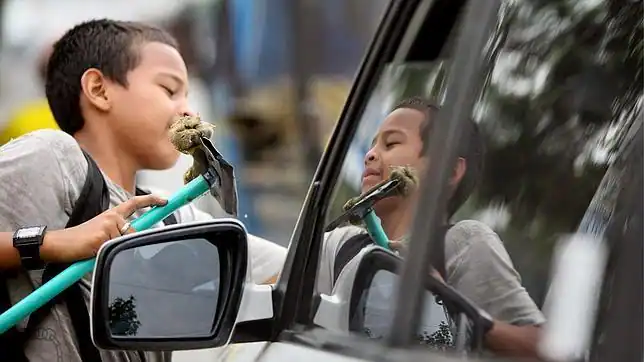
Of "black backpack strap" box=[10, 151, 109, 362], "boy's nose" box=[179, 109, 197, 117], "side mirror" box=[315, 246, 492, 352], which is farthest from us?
"boy's nose" box=[179, 109, 197, 117]

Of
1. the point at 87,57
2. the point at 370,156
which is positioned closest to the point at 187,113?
the point at 87,57

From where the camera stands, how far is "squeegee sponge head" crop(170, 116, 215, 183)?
2707 millimetres

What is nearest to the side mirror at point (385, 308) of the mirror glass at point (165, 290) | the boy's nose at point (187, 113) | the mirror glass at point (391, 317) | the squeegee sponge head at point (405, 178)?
the mirror glass at point (391, 317)

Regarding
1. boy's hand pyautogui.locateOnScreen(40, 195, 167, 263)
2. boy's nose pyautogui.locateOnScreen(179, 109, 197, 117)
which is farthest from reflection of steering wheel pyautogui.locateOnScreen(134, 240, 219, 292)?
boy's nose pyautogui.locateOnScreen(179, 109, 197, 117)

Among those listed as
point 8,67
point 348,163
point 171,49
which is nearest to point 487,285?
point 348,163

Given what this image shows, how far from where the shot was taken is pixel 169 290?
2434 millimetres

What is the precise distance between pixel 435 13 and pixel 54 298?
1.03m

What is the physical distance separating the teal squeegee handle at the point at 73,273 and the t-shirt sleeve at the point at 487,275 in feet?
3.29

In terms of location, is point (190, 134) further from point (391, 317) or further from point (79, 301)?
point (391, 317)

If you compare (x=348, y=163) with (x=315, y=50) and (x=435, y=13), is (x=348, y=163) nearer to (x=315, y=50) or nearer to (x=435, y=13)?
(x=435, y=13)

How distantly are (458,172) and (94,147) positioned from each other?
56.6 inches

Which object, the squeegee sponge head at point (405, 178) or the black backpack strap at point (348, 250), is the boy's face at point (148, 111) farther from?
the squeegee sponge head at point (405, 178)

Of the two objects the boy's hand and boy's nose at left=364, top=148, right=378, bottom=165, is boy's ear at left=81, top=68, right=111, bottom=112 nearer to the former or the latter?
the boy's hand

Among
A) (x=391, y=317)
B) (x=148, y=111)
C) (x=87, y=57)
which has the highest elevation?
(x=87, y=57)
